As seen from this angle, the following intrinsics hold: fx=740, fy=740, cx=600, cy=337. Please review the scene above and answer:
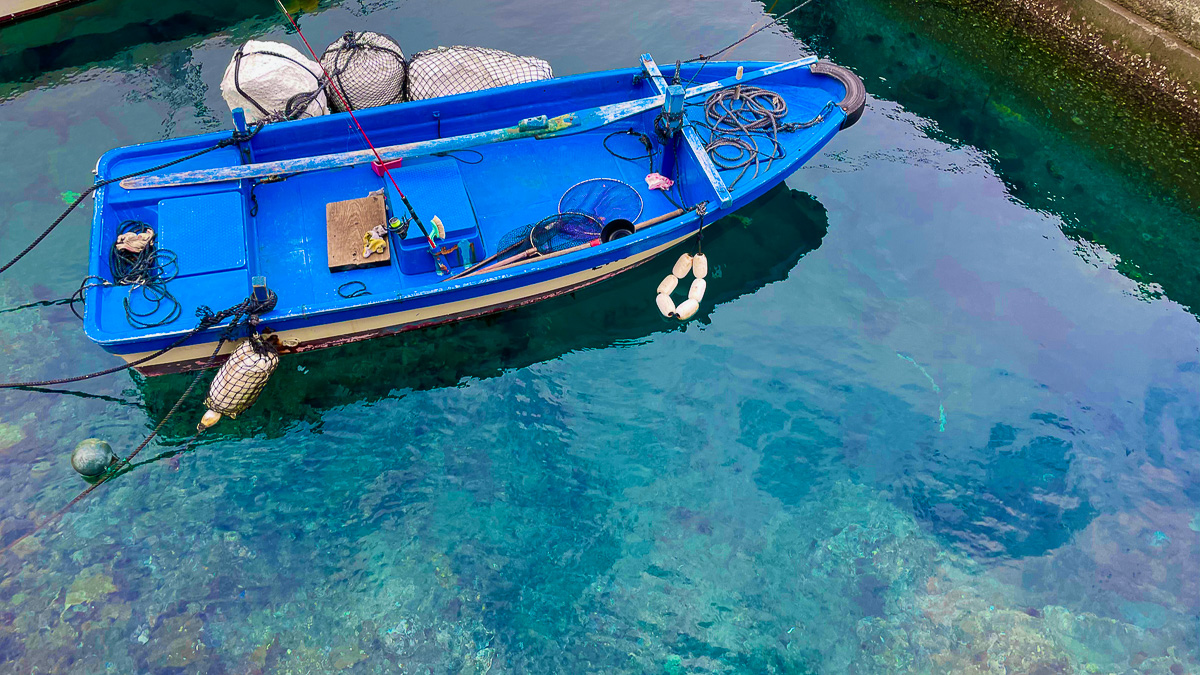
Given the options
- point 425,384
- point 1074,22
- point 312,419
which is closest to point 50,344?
point 312,419

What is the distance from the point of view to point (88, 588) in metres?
9.28

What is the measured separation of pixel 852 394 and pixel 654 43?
9626mm

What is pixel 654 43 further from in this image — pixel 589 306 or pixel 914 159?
pixel 589 306

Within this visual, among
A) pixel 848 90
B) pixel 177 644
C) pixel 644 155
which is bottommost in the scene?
pixel 177 644

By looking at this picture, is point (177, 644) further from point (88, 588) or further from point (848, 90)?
point (848, 90)

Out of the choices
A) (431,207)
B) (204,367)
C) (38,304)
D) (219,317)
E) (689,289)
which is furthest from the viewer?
(689,289)

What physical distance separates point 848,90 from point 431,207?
7.61m

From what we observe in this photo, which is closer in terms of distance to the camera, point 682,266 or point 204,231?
point 204,231

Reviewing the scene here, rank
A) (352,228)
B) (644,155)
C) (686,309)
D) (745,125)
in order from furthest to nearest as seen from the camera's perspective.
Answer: (644,155), (745,125), (686,309), (352,228)

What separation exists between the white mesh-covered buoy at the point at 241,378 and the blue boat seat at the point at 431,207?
7.41ft

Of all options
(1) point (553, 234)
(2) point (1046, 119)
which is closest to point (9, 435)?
(1) point (553, 234)

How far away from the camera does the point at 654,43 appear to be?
16.7 m

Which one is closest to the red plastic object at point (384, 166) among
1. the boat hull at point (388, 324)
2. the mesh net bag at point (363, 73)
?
the mesh net bag at point (363, 73)

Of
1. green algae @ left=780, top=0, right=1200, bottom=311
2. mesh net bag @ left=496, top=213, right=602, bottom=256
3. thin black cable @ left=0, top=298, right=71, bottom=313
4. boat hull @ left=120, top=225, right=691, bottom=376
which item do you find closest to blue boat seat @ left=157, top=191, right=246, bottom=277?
boat hull @ left=120, top=225, right=691, bottom=376
